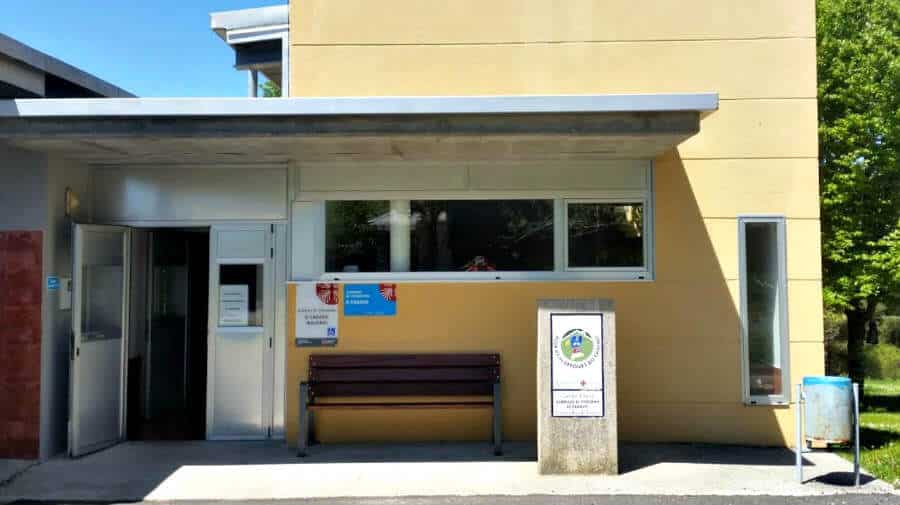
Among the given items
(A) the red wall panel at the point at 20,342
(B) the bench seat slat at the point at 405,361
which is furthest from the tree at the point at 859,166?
(A) the red wall panel at the point at 20,342

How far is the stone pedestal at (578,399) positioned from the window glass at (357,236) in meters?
2.15

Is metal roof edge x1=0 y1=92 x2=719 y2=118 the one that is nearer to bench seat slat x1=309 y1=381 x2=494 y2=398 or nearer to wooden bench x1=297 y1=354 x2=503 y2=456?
wooden bench x1=297 y1=354 x2=503 y2=456

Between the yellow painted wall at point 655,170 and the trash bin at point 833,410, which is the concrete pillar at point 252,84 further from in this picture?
the trash bin at point 833,410

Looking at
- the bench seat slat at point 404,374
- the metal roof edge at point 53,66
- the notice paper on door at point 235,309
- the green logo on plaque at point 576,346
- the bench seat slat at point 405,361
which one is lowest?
the bench seat slat at point 404,374

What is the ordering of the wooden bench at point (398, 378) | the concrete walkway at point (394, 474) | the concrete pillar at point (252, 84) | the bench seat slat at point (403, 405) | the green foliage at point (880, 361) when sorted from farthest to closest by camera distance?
the green foliage at point (880, 361) → the concrete pillar at point (252, 84) → the wooden bench at point (398, 378) → the bench seat slat at point (403, 405) → the concrete walkway at point (394, 474)

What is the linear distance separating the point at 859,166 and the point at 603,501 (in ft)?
42.8

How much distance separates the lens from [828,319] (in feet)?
71.0

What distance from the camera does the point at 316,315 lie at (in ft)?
24.7

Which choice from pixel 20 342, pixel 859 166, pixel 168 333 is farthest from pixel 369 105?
pixel 859 166

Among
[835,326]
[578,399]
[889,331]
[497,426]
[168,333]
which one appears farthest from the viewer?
[889,331]

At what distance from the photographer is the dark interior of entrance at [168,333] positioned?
8830 mm

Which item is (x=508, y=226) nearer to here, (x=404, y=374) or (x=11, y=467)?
(x=404, y=374)

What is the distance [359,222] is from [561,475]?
3.23 meters

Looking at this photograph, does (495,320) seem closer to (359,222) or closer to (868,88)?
(359,222)
